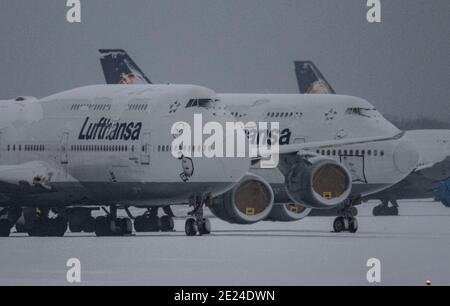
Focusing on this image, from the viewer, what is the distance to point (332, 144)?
46.7 metres

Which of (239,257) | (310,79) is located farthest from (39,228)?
(310,79)

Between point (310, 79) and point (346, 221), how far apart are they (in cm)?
2027

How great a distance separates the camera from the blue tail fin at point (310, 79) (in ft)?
214

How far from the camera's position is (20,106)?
46906 millimetres

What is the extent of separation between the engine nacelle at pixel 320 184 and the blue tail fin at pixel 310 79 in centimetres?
1978

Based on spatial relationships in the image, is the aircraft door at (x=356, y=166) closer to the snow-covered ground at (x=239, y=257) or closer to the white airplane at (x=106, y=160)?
the snow-covered ground at (x=239, y=257)

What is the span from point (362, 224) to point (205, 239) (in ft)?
46.6

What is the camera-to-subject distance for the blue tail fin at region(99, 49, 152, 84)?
2200 inches
